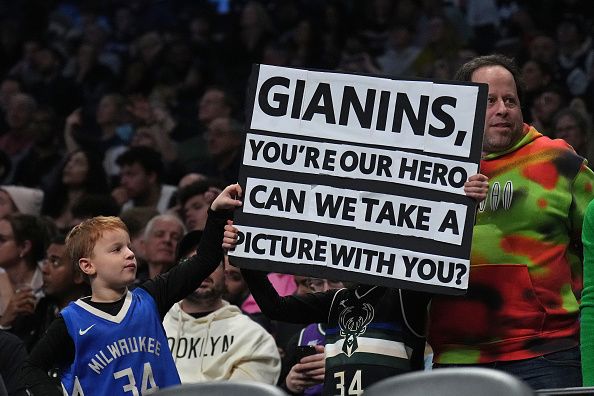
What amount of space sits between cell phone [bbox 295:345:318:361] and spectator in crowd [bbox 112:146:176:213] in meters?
3.91

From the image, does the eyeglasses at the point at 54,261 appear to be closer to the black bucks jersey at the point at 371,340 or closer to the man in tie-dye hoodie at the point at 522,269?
the black bucks jersey at the point at 371,340

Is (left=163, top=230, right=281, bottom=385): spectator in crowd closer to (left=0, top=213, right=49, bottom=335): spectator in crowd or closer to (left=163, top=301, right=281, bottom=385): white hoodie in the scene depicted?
(left=163, top=301, right=281, bottom=385): white hoodie

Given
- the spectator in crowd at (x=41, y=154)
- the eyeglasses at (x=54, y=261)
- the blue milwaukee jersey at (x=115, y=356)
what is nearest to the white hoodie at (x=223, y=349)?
the eyeglasses at (x=54, y=261)

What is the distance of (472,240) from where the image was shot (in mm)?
5129

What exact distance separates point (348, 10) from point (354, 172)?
8623mm

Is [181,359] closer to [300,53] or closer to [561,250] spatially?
[561,250]

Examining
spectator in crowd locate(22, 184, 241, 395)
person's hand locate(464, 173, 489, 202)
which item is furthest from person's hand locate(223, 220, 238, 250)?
person's hand locate(464, 173, 489, 202)

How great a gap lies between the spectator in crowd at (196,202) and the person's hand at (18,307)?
1432 mm

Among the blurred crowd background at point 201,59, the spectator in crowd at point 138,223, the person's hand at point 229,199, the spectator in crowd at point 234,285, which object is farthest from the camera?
the blurred crowd background at point 201,59

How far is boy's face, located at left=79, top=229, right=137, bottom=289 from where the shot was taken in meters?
5.57

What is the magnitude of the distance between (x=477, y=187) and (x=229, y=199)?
91cm

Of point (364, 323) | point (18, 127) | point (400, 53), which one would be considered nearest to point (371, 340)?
point (364, 323)

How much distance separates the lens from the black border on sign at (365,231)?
5.05 m

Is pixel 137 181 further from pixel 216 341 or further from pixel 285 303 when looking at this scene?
pixel 285 303
